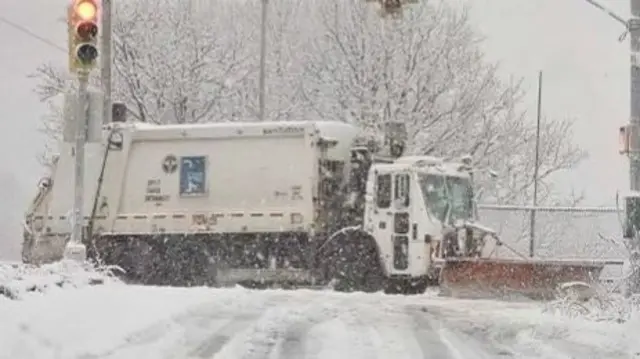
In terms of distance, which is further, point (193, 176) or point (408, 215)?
point (193, 176)

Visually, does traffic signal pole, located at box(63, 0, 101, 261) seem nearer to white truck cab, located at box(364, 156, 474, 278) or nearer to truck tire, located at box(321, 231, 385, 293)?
truck tire, located at box(321, 231, 385, 293)

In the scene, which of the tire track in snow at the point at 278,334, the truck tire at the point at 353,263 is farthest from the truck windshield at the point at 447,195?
the tire track in snow at the point at 278,334

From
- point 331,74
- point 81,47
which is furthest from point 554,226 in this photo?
point 81,47

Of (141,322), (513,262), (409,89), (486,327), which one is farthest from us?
(409,89)

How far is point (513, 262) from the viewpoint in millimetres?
19797

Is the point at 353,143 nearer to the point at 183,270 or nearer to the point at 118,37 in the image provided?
the point at 183,270

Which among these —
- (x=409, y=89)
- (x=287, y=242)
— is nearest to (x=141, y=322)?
(x=287, y=242)

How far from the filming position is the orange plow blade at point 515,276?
19.6 metres

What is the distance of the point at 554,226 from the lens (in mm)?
35469

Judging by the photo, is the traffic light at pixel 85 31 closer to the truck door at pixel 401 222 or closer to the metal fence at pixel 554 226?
the truck door at pixel 401 222

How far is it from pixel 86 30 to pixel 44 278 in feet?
12.0

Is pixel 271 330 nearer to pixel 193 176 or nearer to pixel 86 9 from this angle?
pixel 86 9

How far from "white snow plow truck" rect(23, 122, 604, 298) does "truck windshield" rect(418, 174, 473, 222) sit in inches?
1.0

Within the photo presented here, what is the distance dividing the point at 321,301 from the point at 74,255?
11.7 ft
